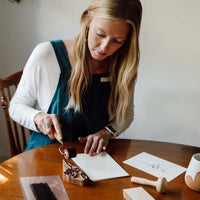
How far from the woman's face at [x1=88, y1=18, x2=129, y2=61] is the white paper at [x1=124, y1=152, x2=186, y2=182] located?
494 millimetres

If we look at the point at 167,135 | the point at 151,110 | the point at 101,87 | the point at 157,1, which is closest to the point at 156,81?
the point at 151,110

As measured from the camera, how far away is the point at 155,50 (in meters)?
1.93

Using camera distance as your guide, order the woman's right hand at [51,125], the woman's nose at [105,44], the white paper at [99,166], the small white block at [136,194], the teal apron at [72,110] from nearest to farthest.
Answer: the small white block at [136,194]
the white paper at [99,166]
the woman's right hand at [51,125]
the woman's nose at [105,44]
the teal apron at [72,110]

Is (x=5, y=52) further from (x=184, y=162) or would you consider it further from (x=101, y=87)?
(x=184, y=162)

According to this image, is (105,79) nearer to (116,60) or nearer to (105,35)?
(116,60)

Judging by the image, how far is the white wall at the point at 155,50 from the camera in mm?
1849

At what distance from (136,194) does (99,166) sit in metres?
0.23

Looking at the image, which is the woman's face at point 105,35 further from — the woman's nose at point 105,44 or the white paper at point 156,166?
the white paper at point 156,166

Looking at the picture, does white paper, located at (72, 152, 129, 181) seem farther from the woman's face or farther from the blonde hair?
the woman's face

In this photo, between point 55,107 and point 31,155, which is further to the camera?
point 55,107

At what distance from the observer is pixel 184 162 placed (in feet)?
3.70

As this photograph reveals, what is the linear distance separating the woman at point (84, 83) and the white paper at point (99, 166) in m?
0.08

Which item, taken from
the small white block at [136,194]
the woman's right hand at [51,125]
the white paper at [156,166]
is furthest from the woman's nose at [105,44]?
the small white block at [136,194]

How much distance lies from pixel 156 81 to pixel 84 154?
106cm
